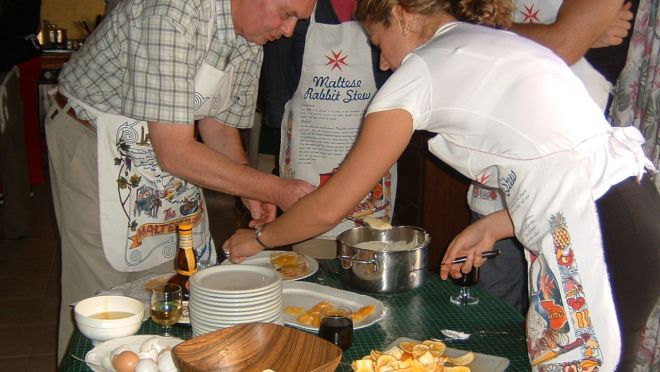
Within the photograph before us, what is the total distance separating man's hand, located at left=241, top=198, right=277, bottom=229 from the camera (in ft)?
7.05

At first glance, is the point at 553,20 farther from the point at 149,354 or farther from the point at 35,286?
the point at 35,286

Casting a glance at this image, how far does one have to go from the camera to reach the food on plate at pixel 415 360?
1280mm

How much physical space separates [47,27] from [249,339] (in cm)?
598

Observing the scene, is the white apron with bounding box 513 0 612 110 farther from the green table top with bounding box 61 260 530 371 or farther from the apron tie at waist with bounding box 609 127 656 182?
the green table top with bounding box 61 260 530 371

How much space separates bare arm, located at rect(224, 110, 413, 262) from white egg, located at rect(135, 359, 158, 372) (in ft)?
1.56

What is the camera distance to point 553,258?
4.69 ft

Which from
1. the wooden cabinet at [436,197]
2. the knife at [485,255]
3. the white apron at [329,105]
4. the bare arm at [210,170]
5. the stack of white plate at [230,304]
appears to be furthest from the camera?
the wooden cabinet at [436,197]

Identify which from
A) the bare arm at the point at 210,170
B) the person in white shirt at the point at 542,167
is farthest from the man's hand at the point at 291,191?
the person in white shirt at the point at 542,167

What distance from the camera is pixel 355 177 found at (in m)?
1.54

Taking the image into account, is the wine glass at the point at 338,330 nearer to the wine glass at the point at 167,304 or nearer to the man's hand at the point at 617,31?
the wine glass at the point at 167,304

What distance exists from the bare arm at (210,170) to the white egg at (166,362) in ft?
2.01

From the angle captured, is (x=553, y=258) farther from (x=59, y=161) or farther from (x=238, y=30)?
(x=59, y=161)

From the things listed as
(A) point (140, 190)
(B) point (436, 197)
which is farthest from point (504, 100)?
(B) point (436, 197)

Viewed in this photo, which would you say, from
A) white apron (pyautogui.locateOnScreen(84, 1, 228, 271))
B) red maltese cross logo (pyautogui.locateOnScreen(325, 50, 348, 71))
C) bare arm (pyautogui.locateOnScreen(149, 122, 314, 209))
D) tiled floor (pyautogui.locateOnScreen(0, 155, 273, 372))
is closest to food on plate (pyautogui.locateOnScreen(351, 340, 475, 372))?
bare arm (pyautogui.locateOnScreen(149, 122, 314, 209))
